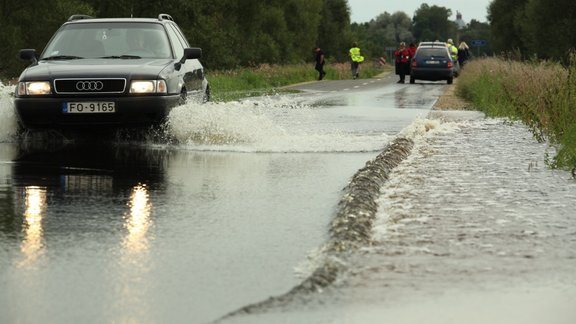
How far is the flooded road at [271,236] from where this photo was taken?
18.0ft

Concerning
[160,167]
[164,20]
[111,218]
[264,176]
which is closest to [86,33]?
[164,20]

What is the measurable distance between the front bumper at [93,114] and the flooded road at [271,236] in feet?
1.13

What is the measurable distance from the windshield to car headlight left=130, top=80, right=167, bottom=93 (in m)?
1.10

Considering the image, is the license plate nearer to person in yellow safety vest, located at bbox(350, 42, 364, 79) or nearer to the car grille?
the car grille

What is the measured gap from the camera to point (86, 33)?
15484 mm

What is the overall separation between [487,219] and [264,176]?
334 cm

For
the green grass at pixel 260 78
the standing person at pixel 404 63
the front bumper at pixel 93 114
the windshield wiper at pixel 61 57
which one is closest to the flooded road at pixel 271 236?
the front bumper at pixel 93 114

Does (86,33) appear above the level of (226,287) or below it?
above

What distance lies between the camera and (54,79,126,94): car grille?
13.9 metres

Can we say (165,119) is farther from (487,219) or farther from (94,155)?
(487,219)

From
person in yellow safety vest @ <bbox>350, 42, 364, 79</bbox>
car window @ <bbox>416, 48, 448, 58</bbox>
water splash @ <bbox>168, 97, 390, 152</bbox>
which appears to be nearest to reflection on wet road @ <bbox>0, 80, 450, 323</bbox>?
water splash @ <bbox>168, 97, 390, 152</bbox>

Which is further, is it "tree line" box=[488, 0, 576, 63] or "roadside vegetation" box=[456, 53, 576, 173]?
"tree line" box=[488, 0, 576, 63]

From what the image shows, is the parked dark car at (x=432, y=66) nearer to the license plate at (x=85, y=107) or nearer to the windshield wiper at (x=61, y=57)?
the windshield wiper at (x=61, y=57)

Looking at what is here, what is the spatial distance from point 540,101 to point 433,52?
31.8m
